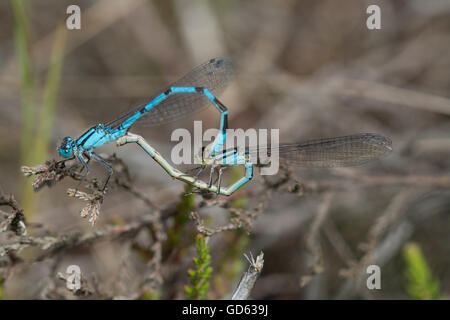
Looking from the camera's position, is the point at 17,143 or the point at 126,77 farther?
the point at 126,77

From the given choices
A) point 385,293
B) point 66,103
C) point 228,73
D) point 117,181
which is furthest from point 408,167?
point 66,103

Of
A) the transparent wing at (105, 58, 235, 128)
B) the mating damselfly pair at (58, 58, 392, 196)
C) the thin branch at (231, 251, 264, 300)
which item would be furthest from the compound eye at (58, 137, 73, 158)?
the thin branch at (231, 251, 264, 300)

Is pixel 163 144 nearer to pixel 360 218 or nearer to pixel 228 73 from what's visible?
pixel 228 73

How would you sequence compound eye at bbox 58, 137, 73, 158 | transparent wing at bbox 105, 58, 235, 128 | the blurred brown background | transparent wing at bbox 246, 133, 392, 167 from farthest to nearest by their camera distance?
the blurred brown background < transparent wing at bbox 105, 58, 235, 128 < transparent wing at bbox 246, 133, 392, 167 < compound eye at bbox 58, 137, 73, 158

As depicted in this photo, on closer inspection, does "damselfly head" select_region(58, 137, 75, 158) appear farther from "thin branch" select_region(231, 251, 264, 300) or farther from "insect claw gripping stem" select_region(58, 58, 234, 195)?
"thin branch" select_region(231, 251, 264, 300)

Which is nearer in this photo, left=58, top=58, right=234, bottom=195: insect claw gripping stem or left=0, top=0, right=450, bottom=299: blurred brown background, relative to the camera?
left=58, top=58, right=234, bottom=195: insect claw gripping stem

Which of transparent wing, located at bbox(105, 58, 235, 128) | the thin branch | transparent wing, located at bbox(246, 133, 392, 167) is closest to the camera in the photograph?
the thin branch

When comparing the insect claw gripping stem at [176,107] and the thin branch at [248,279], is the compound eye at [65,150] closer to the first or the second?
the insect claw gripping stem at [176,107]

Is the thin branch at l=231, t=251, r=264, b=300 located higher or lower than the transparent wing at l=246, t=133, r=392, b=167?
lower
